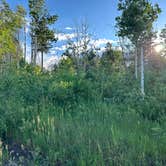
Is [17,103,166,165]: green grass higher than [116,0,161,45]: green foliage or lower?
lower

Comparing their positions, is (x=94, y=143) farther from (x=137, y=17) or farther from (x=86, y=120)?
(x=137, y=17)

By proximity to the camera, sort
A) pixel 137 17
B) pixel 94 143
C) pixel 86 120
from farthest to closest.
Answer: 1. pixel 137 17
2. pixel 86 120
3. pixel 94 143

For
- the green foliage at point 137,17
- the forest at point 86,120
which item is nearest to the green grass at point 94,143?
the forest at point 86,120

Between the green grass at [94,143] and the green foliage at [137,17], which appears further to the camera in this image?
the green foliage at [137,17]

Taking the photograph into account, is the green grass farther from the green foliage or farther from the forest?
the green foliage

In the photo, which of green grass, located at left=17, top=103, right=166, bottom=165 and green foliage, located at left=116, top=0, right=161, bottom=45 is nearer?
green grass, located at left=17, top=103, right=166, bottom=165

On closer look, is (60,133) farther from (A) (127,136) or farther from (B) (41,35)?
(B) (41,35)

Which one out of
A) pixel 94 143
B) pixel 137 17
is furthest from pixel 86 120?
pixel 137 17

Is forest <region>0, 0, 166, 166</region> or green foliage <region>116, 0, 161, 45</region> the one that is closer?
forest <region>0, 0, 166, 166</region>

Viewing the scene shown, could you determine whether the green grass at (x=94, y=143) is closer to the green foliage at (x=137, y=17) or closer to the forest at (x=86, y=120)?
the forest at (x=86, y=120)

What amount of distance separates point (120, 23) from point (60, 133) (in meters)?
7.46

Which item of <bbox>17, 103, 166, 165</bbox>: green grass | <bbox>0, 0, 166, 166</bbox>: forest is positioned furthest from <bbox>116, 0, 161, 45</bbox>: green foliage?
<bbox>17, 103, 166, 165</bbox>: green grass

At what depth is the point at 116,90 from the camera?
23.9 feet

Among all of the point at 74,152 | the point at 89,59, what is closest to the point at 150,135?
the point at 74,152
